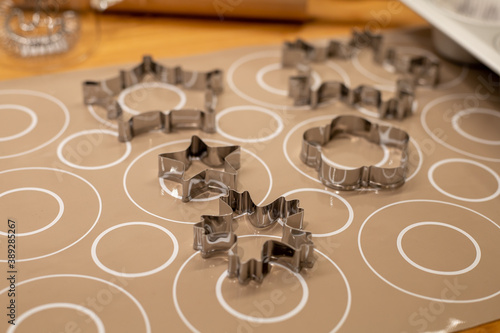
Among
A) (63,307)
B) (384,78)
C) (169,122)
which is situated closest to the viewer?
(63,307)

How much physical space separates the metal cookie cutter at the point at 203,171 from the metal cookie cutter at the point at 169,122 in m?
0.04

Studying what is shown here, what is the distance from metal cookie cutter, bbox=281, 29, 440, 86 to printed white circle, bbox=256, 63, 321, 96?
0.06ft

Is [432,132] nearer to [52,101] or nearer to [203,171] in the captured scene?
[203,171]

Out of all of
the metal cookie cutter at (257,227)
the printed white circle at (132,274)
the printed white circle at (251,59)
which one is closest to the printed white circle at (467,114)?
the printed white circle at (251,59)

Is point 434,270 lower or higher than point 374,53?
lower

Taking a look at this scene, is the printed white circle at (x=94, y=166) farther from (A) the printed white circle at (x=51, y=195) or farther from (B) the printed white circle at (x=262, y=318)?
(B) the printed white circle at (x=262, y=318)

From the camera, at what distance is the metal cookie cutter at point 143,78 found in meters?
0.80

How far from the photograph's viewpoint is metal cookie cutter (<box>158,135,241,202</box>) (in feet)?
2.20

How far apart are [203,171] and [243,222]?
71mm

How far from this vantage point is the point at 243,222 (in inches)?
25.5

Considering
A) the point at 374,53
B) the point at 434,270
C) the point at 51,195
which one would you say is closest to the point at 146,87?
the point at 51,195

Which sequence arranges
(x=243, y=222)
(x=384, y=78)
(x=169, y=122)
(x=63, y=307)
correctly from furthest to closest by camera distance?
(x=384, y=78)
(x=169, y=122)
(x=243, y=222)
(x=63, y=307)

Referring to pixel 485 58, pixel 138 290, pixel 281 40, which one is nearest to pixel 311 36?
pixel 281 40

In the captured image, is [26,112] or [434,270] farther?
[26,112]
